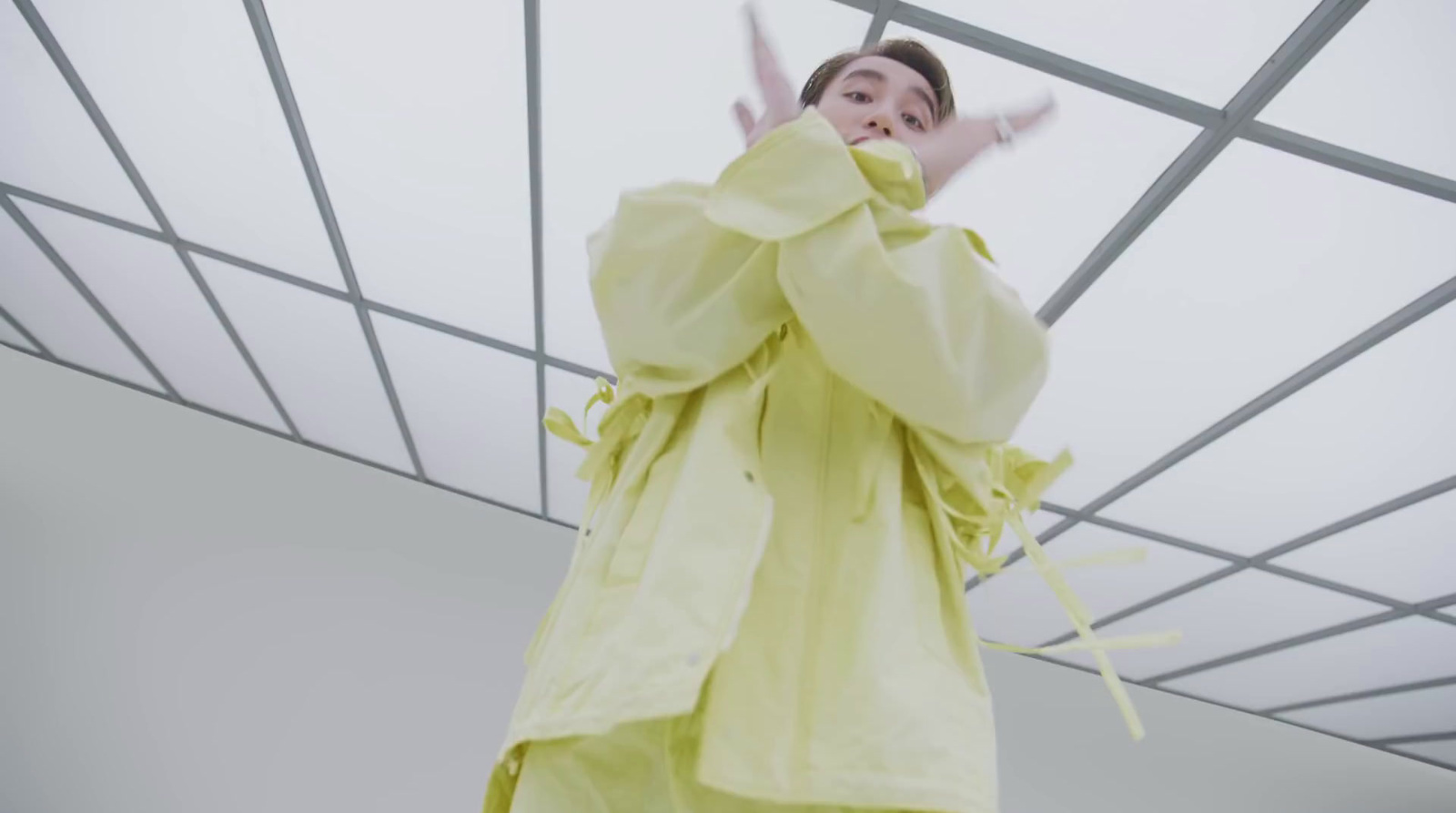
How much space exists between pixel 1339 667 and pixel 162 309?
510cm

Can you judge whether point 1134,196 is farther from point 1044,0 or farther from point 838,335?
point 838,335

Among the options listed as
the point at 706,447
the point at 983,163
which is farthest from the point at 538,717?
the point at 983,163

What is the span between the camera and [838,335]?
56 cm

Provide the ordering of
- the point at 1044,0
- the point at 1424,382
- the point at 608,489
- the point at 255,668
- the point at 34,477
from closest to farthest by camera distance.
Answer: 1. the point at 608,489
2. the point at 1044,0
3. the point at 1424,382
4. the point at 255,668
5. the point at 34,477

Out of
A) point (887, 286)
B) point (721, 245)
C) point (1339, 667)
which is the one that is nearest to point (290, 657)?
point (721, 245)

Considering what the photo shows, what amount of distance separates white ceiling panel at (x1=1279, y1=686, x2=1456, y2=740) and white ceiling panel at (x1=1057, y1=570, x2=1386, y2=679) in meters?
0.78

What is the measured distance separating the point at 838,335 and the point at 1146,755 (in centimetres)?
413

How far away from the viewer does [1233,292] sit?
1.75 meters

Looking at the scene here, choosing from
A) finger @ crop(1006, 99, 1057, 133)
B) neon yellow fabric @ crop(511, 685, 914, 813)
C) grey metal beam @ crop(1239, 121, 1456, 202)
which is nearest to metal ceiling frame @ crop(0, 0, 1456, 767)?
grey metal beam @ crop(1239, 121, 1456, 202)

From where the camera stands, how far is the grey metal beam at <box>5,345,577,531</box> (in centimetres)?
370

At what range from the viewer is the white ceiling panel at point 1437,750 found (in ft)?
12.1

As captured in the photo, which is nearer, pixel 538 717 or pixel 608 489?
pixel 538 717

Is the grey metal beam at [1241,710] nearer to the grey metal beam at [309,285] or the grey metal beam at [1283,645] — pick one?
the grey metal beam at [1283,645]

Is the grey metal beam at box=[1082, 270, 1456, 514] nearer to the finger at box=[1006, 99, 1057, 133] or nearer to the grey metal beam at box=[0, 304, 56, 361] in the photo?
the finger at box=[1006, 99, 1057, 133]
